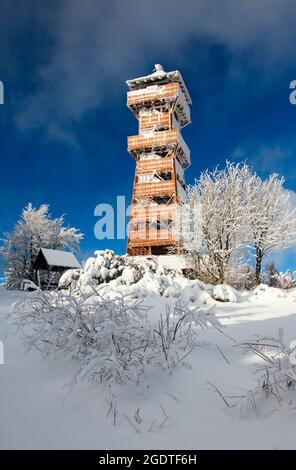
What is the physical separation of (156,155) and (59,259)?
1639 centimetres

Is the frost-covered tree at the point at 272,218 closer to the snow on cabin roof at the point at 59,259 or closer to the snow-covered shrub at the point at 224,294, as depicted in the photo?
the snow-covered shrub at the point at 224,294

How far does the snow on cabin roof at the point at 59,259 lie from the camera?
831 inches

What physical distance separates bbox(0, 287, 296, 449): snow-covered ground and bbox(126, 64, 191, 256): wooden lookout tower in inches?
911

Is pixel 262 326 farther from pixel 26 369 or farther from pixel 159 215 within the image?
pixel 159 215

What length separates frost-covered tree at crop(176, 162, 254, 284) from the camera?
13008 mm

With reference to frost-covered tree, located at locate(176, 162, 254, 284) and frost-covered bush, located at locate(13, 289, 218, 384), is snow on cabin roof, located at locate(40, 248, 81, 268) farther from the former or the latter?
frost-covered bush, located at locate(13, 289, 218, 384)

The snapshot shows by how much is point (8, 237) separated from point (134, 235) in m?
12.4

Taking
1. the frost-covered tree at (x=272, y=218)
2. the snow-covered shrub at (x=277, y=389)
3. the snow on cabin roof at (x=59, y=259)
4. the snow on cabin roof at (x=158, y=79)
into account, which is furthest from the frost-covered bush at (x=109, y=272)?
the snow on cabin roof at (x=158, y=79)

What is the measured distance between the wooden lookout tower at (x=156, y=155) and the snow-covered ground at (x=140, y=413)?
76.0 ft

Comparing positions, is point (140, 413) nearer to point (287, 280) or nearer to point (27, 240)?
point (287, 280)

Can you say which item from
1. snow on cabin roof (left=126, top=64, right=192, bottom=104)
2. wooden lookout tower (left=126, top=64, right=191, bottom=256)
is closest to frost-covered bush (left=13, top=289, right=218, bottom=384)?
wooden lookout tower (left=126, top=64, right=191, bottom=256)

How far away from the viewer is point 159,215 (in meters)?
27.1

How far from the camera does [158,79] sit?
113 ft
